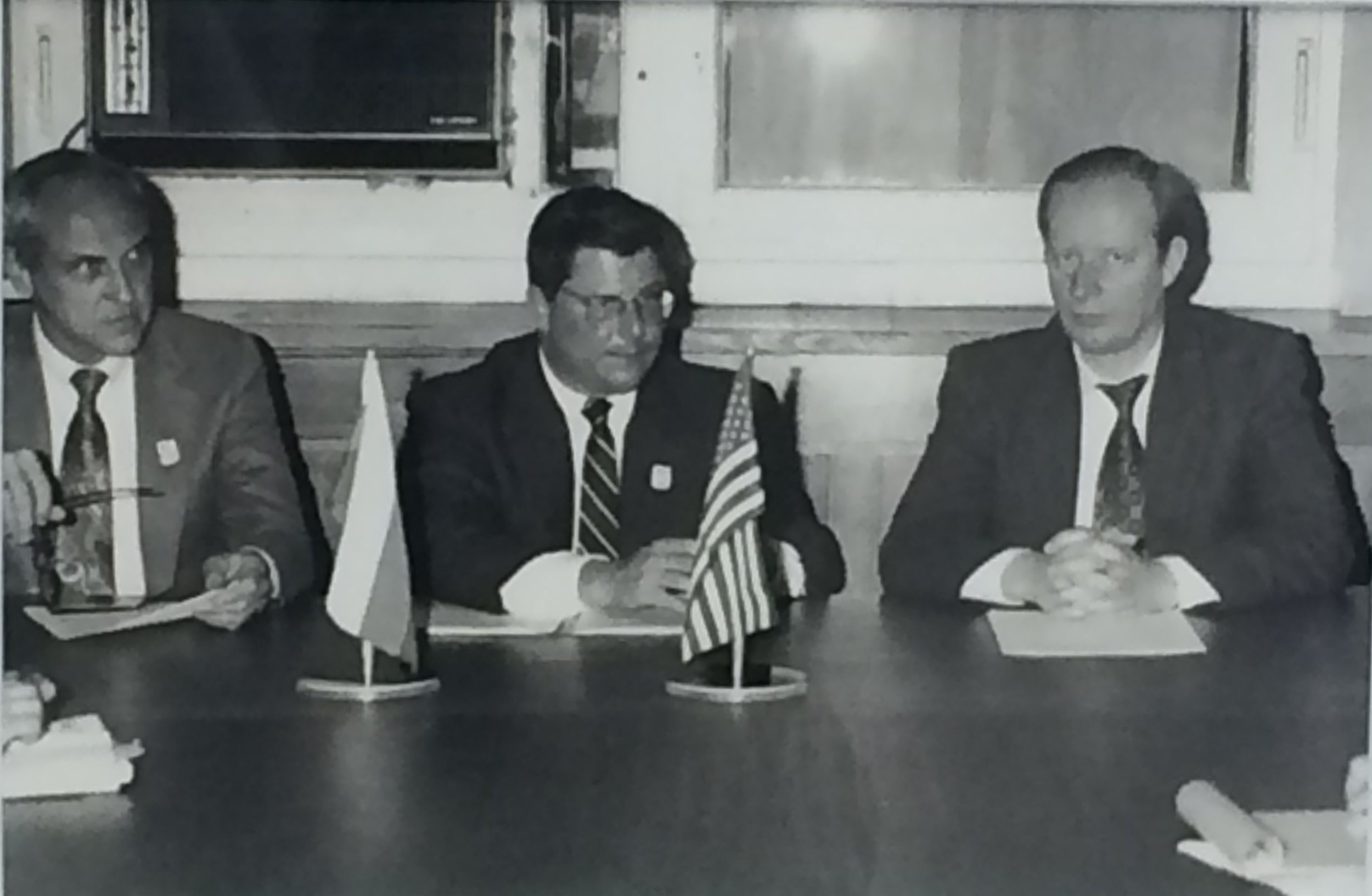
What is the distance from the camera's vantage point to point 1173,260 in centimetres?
177

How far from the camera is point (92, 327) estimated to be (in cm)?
165

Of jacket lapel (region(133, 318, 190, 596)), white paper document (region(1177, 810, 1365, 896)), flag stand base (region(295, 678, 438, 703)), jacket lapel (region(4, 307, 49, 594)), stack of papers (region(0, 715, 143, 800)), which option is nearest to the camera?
white paper document (region(1177, 810, 1365, 896))

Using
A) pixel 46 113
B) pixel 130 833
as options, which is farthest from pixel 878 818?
pixel 46 113

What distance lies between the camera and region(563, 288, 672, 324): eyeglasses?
1.78 meters

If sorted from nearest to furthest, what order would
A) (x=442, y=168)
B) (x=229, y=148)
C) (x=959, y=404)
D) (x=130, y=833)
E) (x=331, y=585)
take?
1. (x=130, y=833)
2. (x=331, y=585)
3. (x=229, y=148)
4. (x=442, y=168)
5. (x=959, y=404)

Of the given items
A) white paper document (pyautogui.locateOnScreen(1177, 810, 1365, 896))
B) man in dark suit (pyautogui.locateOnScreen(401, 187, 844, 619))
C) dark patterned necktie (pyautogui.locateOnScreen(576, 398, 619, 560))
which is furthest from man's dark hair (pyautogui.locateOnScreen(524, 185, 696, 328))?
white paper document (pyautogui.locateOnScreen(1177, 810, 1365, 896))

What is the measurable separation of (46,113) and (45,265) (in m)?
0.18

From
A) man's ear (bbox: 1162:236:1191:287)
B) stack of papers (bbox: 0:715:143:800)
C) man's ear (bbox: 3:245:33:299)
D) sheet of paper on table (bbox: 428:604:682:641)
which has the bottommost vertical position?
stack of papers (bbox: 0:715:143:800)

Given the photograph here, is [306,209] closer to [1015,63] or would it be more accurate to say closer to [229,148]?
[229,148]

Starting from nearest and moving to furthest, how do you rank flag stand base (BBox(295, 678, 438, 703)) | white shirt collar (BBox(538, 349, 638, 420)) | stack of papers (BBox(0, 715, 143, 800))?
stack of papers (BBox(0, 715, 143, 800)) < flag stand base (BBox(295, 678, 438, 703)) < white shirt collar (BBox(538, 349, 638, 420))

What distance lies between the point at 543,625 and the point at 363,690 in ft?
0.80

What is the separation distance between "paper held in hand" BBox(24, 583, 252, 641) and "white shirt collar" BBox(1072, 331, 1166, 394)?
0.82 m

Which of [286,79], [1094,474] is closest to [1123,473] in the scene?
[1094,474]

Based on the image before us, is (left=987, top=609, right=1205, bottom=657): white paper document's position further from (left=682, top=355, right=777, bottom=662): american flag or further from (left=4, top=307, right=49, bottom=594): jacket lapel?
(left=4, top=307, right=49, bottom=594): jacket lapel
